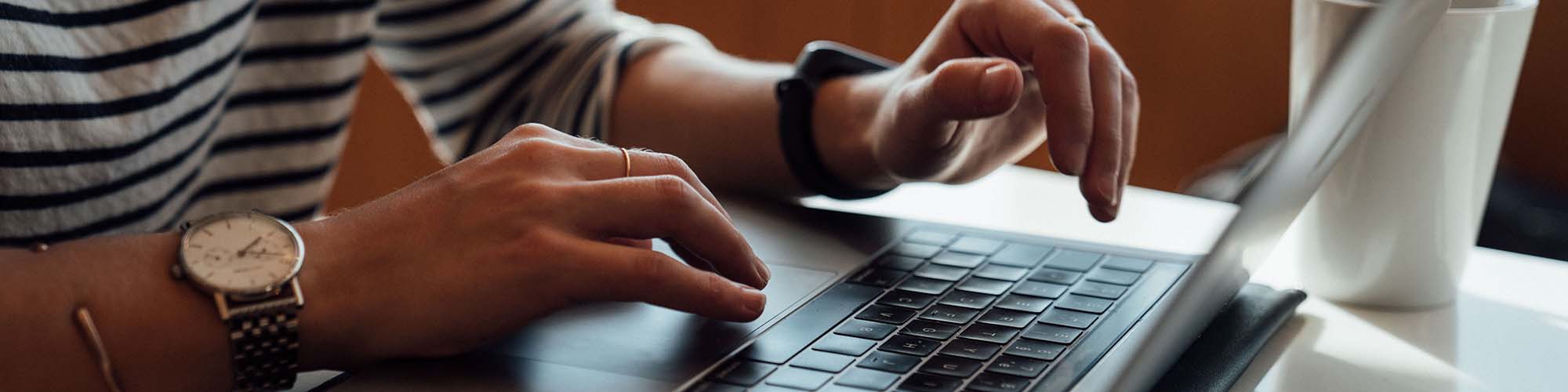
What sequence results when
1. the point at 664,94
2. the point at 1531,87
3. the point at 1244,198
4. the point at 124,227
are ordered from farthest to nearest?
the point at 1531,87
the point at 664,94
the point at 124,227
the point at 1244,198

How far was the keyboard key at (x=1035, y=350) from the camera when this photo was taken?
0.49 meters

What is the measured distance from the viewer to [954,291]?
1.89 ft

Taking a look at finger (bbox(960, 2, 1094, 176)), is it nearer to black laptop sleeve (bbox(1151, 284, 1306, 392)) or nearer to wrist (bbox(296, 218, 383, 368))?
black laptop sleeve (bbox(1151, 284, 1306, 392))

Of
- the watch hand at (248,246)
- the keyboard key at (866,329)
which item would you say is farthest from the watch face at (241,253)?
the keyboard key at (866,329)

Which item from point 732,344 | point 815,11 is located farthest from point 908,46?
point 732,344

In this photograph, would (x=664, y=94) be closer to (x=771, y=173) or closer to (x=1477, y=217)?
(x=771, y=173)

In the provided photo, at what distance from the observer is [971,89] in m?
0.62

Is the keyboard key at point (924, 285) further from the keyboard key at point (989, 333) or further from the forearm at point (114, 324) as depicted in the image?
the forearm at point (114, 324)

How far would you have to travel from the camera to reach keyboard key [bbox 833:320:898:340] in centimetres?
51

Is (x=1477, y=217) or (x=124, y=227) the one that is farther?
(x=124, y=227)

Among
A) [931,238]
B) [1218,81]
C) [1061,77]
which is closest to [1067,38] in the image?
[1061,77]

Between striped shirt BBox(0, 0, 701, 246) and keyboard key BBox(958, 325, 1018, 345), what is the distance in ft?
1.44

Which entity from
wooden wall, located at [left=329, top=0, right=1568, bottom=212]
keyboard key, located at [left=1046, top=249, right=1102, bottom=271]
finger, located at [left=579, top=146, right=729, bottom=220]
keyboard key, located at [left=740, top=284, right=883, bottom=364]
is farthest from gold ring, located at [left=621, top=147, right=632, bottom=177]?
wooden wall, located at [left=329, top=0, right=1568, bottom=212]

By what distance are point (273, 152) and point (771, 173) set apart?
14.6 inches
